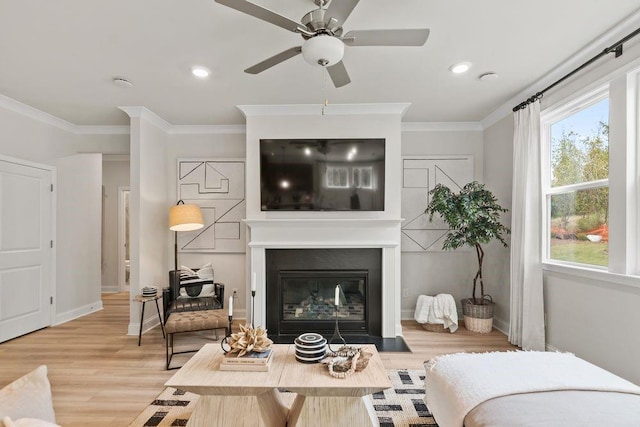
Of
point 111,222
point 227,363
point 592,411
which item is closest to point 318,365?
point 227,363

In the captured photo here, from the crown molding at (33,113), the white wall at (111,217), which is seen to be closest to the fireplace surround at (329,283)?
the crown molding at (33,113)

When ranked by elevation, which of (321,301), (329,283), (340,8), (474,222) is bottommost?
(321,301)

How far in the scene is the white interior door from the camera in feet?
12.0

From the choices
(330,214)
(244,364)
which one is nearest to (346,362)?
(244,364)

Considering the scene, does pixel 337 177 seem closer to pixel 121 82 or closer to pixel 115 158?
pixel 121 82

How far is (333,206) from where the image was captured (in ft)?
12.5

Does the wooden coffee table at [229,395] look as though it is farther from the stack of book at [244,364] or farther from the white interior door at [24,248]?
the white interior door at [24,248]

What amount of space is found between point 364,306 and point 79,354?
2.80m

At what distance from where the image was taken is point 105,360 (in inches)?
124

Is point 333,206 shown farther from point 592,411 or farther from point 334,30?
point 592,411

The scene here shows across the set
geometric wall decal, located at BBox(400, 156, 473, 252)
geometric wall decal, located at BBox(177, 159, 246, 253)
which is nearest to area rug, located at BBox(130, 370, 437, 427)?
geometric wall decal, located at BBox(400, 156, 473, 252)

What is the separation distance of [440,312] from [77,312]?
457 centimetres

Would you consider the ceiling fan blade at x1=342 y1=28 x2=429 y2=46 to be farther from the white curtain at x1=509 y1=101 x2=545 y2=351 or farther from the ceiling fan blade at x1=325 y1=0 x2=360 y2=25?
the white curtain at x1=509 y1=101 x2=545 y2=351

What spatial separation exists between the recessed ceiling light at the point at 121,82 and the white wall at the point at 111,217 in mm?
3706
